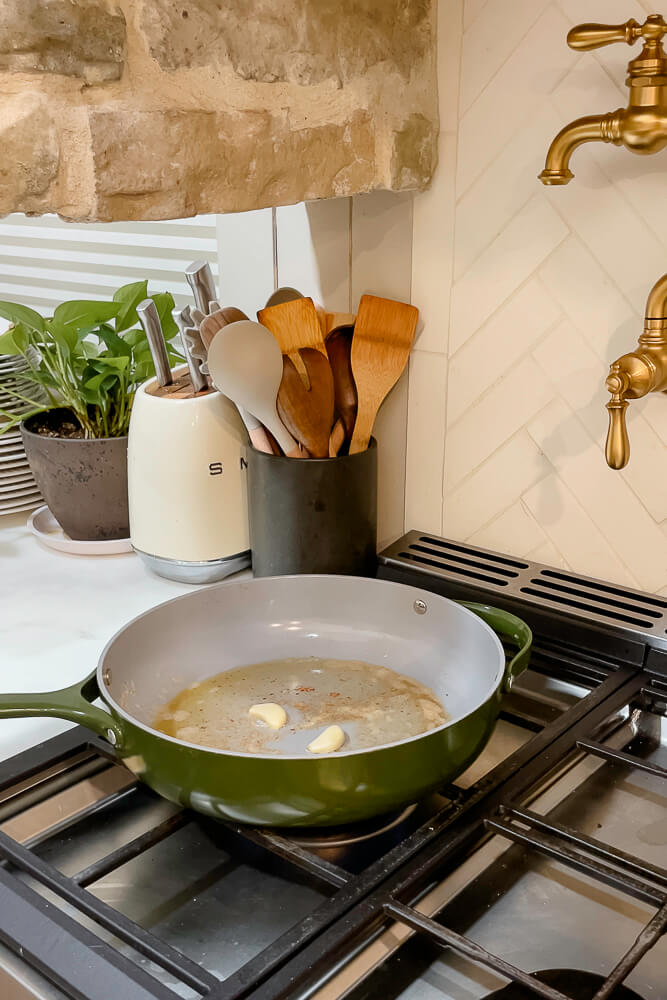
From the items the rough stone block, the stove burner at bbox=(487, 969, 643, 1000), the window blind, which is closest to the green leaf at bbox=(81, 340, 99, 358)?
the window blind

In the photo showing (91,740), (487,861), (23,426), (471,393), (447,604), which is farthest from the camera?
(23,426)

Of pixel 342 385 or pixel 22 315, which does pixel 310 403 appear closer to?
pixel 342 385

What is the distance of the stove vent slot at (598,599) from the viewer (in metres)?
1.03

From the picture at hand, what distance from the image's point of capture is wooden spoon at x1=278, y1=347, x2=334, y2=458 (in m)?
1.08

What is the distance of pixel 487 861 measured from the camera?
2.60ft

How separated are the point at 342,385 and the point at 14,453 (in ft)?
1.68

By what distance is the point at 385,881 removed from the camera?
728mm

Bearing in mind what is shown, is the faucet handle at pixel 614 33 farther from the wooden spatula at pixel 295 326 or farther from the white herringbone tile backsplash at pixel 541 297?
the wooden spatula at pixel 295 326

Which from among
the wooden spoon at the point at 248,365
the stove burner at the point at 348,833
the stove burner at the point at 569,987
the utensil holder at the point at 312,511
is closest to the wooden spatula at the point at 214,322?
the wooden spoon at the point at 248,365

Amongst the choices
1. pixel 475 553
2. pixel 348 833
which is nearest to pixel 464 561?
pixel 475 553

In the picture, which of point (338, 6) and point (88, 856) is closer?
point (88, 856)

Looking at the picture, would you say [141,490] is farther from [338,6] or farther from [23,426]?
[338,6]

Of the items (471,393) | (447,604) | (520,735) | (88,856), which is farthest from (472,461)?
(88,856)

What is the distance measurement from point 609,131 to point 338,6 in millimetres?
290
